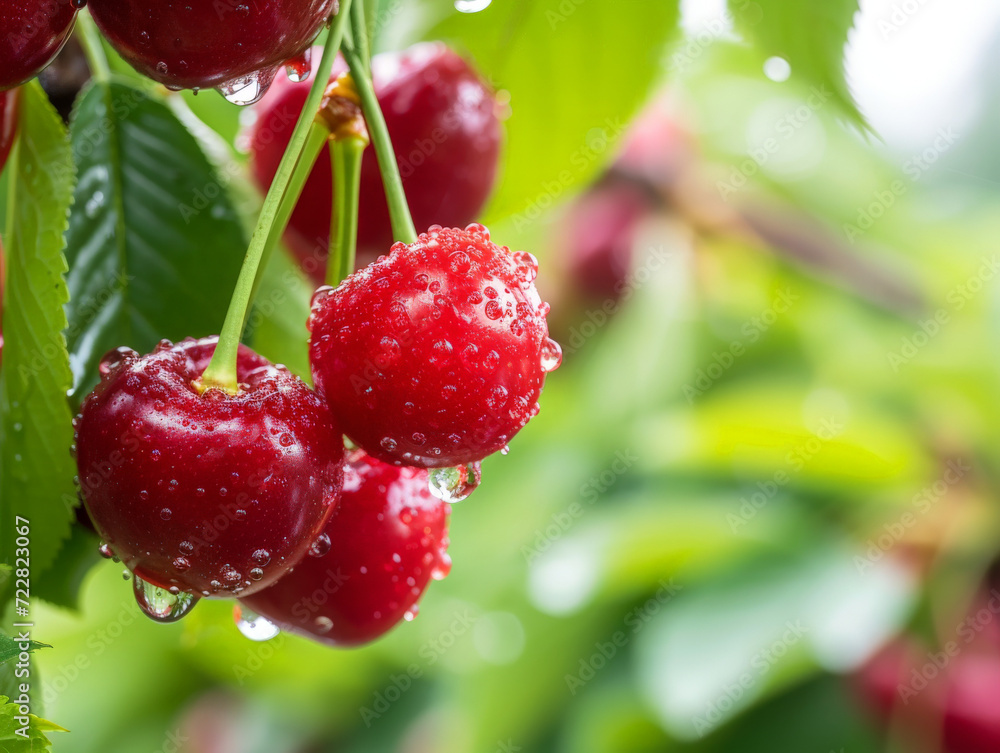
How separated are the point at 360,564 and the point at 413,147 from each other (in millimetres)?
299

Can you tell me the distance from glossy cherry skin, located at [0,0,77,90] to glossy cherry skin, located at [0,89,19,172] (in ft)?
0.55

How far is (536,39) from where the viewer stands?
Result: 783mm

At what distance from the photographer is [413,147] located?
0.70m

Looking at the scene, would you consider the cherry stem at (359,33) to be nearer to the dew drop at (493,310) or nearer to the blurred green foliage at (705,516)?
the dew drop at (493,310)

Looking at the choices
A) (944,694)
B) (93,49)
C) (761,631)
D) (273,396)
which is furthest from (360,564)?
(944,694)

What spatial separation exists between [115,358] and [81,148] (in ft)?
0.55

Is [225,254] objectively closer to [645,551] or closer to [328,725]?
[645,551]

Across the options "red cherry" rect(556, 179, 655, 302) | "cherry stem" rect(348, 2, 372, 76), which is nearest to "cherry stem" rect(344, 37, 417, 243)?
"cherry stem" rect(348, 2, 372, 76)

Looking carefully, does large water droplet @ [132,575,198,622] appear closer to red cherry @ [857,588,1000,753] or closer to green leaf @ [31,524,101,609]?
green leaf @ [31,524,101,609]

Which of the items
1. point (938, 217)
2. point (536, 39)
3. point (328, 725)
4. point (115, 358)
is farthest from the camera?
point (938, 217)

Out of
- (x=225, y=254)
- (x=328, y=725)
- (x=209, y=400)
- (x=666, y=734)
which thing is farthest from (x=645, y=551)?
(x=209, y=400)

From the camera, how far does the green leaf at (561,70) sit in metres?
0.74

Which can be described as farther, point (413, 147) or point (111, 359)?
point (413, 147)

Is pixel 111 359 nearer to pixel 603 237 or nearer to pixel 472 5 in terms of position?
pixel 472 5
